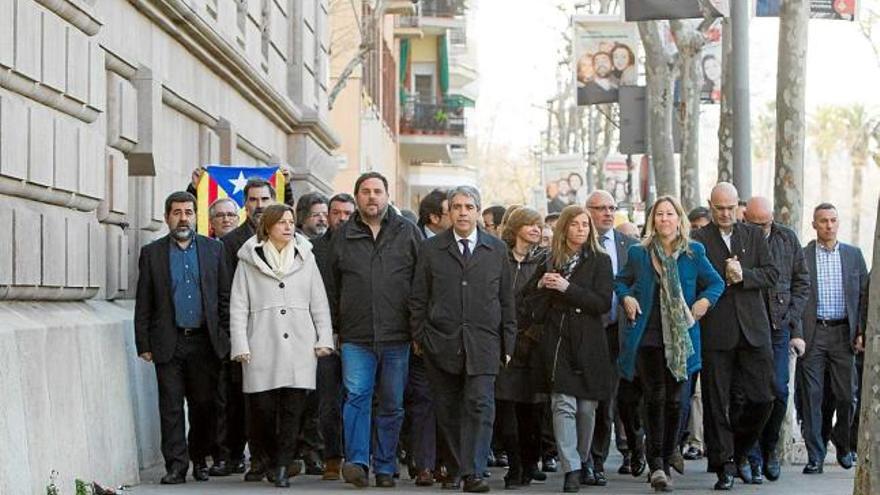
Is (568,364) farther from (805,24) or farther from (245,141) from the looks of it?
(245,141)

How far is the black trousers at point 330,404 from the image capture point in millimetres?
15047

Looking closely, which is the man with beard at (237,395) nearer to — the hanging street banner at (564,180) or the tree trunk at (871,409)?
the tree trunk at (871,409)

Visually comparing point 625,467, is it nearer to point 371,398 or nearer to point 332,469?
point 332,469

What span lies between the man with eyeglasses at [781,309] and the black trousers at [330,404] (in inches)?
117

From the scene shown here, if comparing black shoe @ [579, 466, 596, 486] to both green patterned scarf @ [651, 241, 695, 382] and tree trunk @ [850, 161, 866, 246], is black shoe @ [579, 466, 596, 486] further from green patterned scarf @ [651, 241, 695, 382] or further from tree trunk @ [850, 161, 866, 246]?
tree trunk @ [850, 161, 866, 246]

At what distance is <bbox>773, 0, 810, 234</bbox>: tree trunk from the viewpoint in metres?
18.8

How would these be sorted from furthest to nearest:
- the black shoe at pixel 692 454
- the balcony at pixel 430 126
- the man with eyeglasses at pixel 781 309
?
the balcony at pixel 430 126, the black shoe at pixel 692 454, the man with eyeglasses at pixel 781 309

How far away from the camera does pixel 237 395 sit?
15156 mm

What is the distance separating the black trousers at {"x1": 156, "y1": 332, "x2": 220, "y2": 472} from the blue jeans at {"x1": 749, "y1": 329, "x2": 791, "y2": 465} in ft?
12.9

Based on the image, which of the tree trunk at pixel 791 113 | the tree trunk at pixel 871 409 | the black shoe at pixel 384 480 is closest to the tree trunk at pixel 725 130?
the tree trunk at pixel 791 113

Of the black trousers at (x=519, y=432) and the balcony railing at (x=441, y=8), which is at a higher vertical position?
the balcony railing at (x=441, y=8)

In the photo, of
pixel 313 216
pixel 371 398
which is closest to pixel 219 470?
pixel 371 398

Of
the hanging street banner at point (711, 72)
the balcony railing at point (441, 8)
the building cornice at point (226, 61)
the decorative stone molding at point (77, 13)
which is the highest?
the balcony railing at point (441, 8)

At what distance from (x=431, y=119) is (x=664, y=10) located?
149 feet
